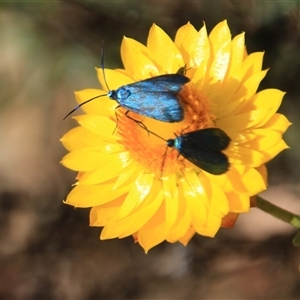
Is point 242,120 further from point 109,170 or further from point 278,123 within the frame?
point 109,170

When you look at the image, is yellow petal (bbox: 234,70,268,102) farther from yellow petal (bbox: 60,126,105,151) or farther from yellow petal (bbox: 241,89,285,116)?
yellow petal (bbox: 60,126,105,151)

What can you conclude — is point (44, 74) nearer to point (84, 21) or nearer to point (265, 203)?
point (84, 21)

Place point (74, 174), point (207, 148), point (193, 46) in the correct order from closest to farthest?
point (207, 148) → point (193, 46) → point (74, 174)

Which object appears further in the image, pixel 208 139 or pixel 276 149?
pixel 276 149

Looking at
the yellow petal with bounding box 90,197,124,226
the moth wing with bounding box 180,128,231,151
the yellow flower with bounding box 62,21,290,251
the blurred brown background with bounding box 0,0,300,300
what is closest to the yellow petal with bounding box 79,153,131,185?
the yellow flower with bounding box 62,21,290,251

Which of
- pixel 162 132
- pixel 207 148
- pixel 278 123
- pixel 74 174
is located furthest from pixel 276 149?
pixel 74 174

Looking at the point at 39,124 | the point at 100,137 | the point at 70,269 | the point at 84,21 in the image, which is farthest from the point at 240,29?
the point at 70,269

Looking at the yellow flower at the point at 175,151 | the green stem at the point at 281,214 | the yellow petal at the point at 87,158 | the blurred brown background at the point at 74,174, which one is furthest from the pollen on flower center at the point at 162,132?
the blurred brown background at the point at 74,174

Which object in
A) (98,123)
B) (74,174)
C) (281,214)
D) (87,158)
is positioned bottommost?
(74,174)
